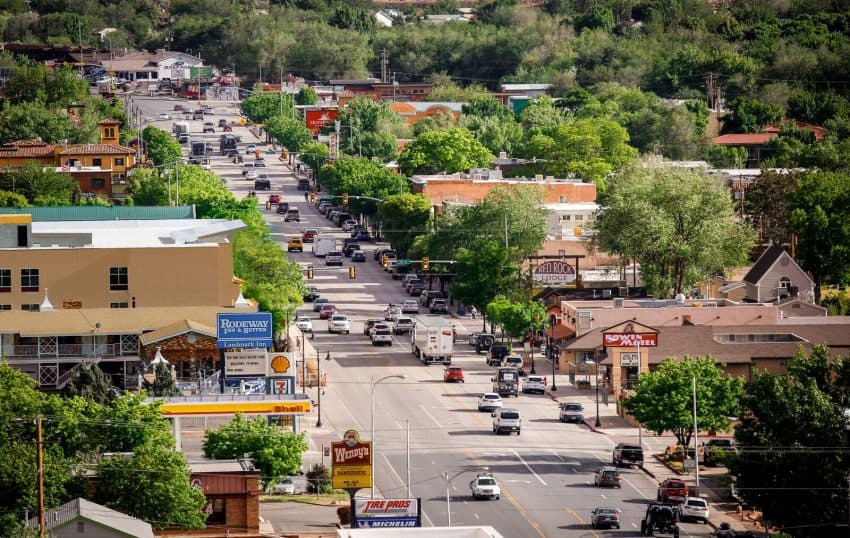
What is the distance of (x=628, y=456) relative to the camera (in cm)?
11775

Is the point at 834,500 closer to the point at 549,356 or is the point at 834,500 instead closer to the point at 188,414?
the point at 188,414

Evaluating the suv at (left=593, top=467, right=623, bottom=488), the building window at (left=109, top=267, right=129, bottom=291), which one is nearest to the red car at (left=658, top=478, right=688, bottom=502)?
the suv at (left=593, top=467, right=623, bottom=488)

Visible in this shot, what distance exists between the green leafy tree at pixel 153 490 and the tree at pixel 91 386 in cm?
1554

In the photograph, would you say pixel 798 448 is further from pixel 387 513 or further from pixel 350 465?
pixel 350 465

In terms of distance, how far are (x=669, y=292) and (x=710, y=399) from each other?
4647 cm

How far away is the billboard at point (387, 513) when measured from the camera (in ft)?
315

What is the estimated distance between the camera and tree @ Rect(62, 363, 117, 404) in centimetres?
11138

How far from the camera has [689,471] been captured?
115 meters

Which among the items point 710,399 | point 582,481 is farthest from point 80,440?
point 710,399

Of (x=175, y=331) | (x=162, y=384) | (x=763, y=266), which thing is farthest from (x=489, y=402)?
(x=763, y=266)

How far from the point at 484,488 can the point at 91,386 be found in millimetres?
19211

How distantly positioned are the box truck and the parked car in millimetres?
48826

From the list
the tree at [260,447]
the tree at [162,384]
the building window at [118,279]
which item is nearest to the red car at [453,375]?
the building window at [118,279]

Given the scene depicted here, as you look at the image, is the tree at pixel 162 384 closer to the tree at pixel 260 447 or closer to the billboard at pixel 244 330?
the billboard at pixel 244 330
